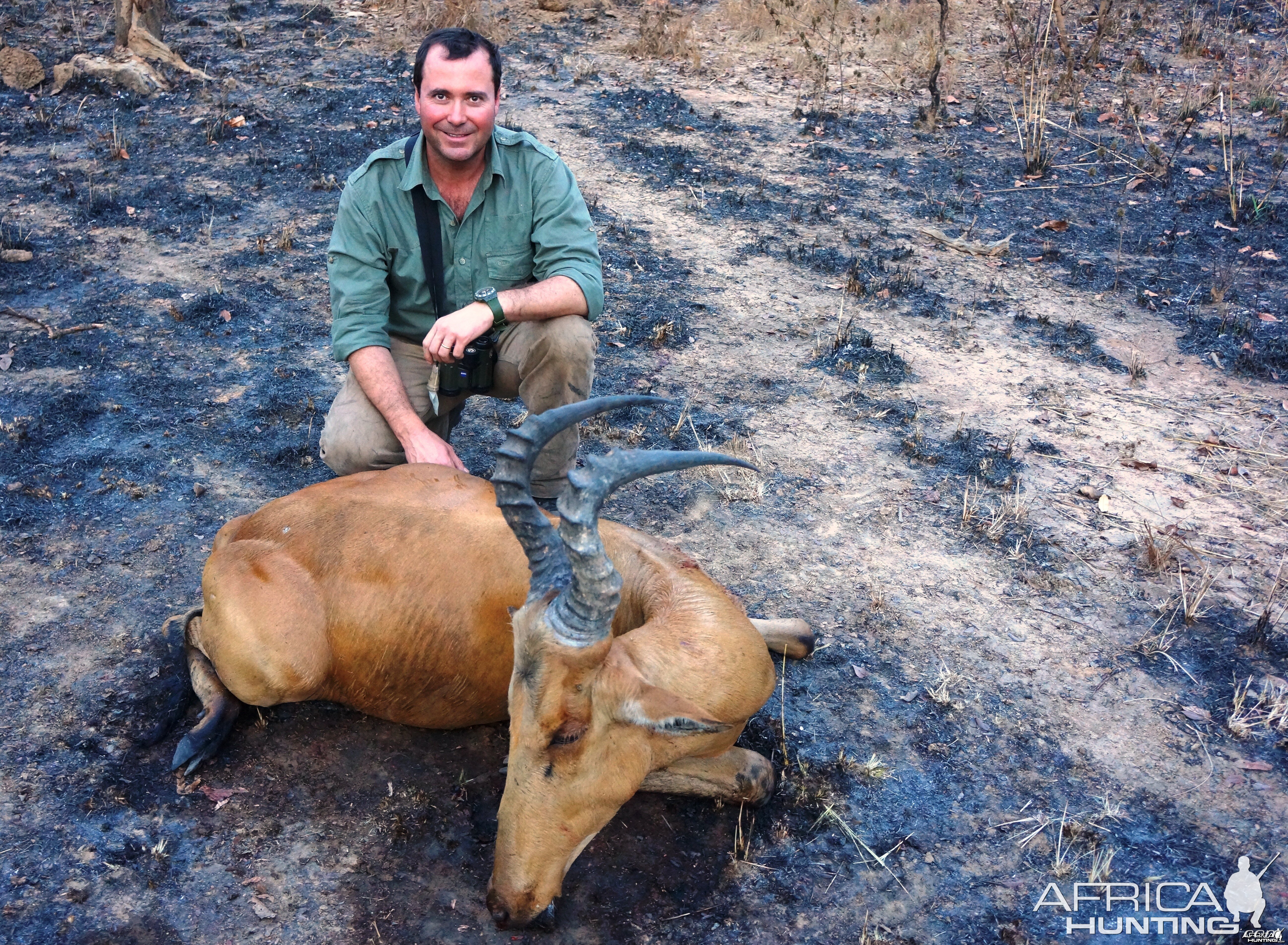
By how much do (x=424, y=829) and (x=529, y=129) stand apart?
9.04 meters

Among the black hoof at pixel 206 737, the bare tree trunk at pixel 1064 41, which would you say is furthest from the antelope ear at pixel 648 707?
the bare tree trunk at pixel 1064 41

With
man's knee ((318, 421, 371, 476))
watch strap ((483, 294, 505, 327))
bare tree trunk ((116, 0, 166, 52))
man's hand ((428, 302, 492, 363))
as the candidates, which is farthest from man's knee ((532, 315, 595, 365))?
bare tree trunk ((116, 0, 166, 52))

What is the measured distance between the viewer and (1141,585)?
586cm

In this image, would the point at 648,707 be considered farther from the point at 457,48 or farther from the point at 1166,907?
the point at 457,48

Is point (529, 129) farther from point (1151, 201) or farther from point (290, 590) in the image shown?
point (290, 590)

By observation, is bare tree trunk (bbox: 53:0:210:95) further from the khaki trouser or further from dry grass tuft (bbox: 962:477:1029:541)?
dry grass tuft (bbox: 962:477:1029:541)

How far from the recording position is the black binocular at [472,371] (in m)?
5.59

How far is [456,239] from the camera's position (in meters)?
5.57

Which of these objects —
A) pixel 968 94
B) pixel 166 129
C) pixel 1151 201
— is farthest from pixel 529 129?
pixel 1151 201

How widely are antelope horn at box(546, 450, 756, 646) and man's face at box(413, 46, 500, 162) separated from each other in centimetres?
236

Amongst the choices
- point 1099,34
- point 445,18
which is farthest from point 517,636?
point 1099,34

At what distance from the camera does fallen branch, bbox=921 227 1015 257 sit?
950cm

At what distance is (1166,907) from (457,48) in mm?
4857

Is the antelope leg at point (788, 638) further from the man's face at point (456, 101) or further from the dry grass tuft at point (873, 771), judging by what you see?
the man's face at point (456, 101)
